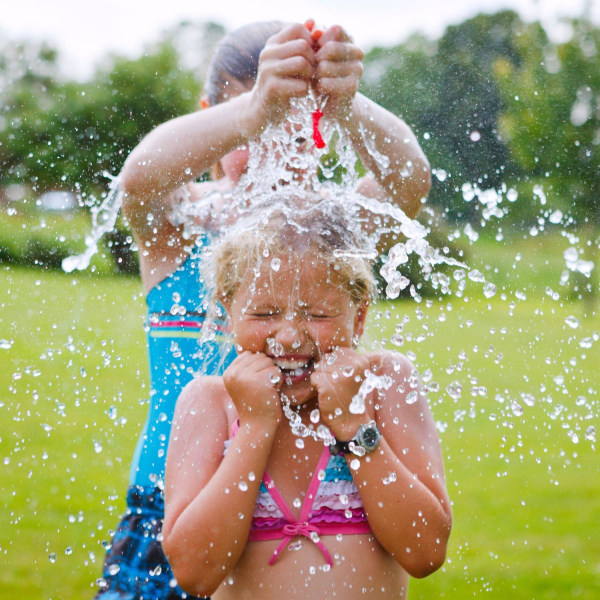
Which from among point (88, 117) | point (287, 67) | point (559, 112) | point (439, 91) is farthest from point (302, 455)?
point (88, 117)

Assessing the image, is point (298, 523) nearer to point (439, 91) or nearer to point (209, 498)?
point (209, 498)

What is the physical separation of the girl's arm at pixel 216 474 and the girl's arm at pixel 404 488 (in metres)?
0.15

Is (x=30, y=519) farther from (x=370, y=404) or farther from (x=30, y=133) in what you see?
(x=30, y=133)

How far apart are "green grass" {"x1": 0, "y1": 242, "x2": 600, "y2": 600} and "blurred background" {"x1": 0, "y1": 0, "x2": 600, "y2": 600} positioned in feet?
0.07

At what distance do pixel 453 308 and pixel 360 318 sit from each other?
3812 mm

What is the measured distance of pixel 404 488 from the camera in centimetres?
181

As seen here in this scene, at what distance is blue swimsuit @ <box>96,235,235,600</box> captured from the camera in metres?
2.14

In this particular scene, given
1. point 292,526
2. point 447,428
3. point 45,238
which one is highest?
point 292,526

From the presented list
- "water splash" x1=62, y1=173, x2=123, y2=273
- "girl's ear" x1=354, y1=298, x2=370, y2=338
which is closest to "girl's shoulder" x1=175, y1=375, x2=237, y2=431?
"girl's ear" x1=354, y1=298, x2=370, y2=338

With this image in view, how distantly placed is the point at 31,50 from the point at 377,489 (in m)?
15.2

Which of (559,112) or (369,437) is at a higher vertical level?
(369,437)

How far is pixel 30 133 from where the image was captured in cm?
997

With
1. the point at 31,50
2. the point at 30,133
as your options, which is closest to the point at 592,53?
the point at 30,133

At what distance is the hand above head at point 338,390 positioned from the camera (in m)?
1.85
